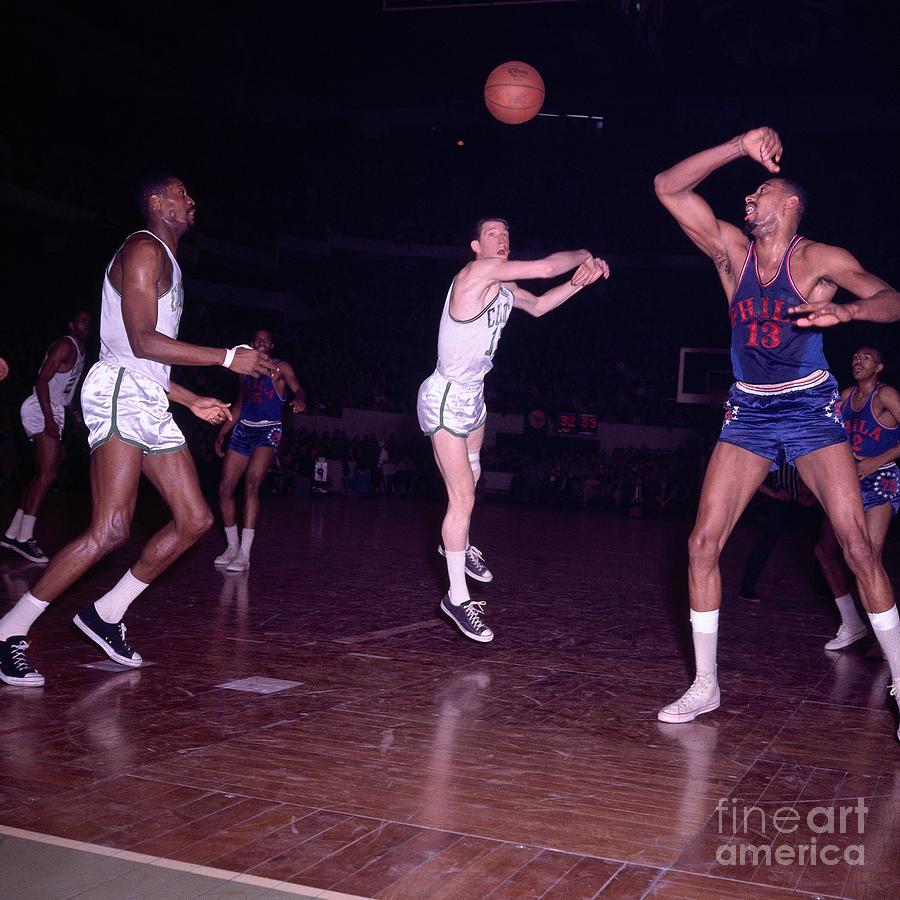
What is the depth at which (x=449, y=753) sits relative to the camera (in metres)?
3.29

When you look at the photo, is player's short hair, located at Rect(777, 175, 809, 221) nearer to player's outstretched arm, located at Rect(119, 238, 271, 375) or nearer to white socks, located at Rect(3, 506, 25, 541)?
player's outstretched arm, located at Rect(119, 238, 271, 375)

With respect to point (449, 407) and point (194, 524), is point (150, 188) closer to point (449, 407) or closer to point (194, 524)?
point (194, 524)

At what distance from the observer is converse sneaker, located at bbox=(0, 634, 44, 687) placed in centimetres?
388

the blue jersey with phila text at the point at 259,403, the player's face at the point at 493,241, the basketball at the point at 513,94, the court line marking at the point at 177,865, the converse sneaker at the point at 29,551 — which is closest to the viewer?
the court line marking at the point at 177,865

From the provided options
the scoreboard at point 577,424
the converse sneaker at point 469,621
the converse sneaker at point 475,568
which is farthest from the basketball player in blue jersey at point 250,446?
the scoreboard at point 577,424

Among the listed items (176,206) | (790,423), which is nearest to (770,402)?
(790,423)

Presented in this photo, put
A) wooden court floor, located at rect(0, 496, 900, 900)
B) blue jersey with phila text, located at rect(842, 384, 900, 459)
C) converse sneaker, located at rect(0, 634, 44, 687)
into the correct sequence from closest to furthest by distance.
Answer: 1. wooden court floor, located at rect(0, 496, 900, 900)
2. converse sneaker, located at rect(0, 634, 44, 687)
3. blue jersey with phila text, located at rect(842, 384, 900, 459)

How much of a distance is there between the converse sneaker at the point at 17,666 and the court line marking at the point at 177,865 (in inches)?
60.5

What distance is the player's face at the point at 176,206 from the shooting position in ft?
14.0

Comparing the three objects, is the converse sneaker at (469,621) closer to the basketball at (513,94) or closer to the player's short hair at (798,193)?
the player's short hair at (798,193)

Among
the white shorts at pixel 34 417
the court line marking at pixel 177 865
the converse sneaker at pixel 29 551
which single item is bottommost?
the converse sneaker at pixel 29 551

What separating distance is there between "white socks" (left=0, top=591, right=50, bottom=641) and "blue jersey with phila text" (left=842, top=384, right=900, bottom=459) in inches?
174

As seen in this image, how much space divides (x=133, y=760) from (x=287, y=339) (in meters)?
24.0

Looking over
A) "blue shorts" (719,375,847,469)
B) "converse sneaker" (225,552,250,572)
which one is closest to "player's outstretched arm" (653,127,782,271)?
"blue shorts" (719,375,847,469)
